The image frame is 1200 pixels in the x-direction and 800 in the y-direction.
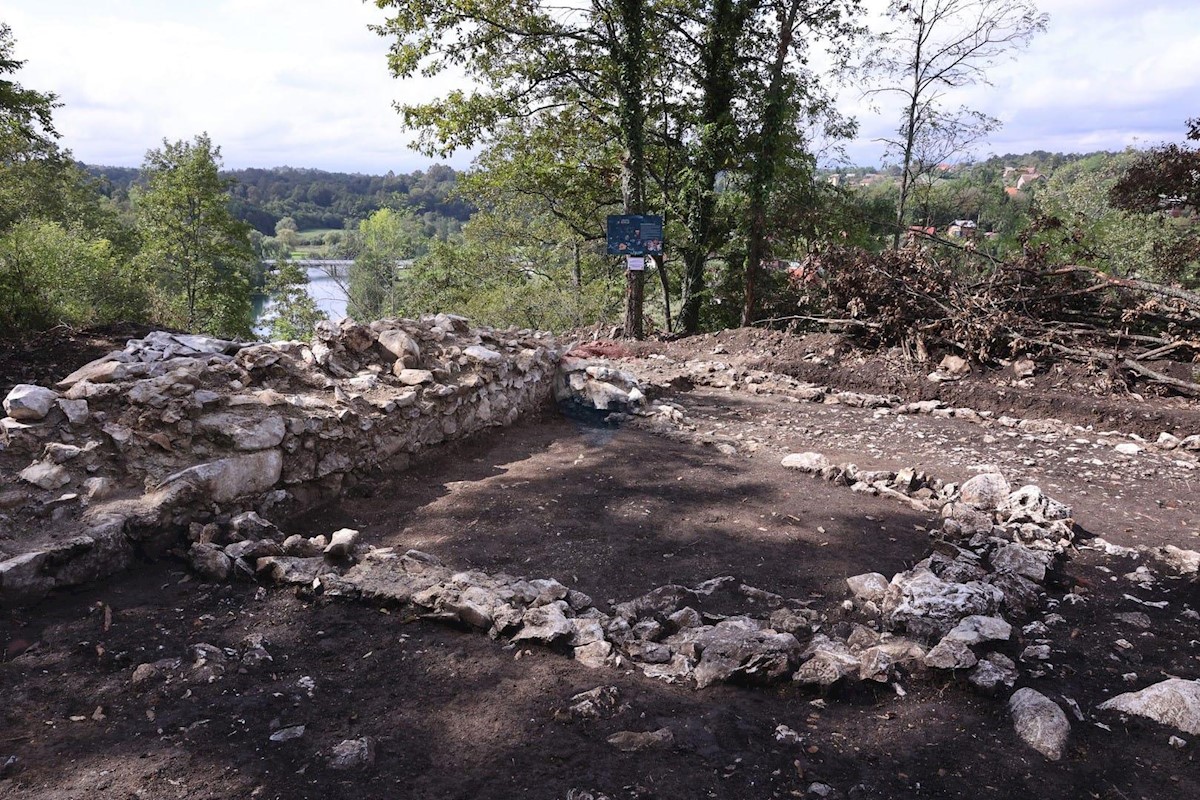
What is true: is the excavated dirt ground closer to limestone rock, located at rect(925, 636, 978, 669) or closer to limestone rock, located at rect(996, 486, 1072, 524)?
limestone rock, located at rect(925, 636, 978, 669)

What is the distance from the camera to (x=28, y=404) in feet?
13.4

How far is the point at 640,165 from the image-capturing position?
40.1 ft

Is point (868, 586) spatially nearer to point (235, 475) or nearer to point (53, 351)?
point (235, 475)

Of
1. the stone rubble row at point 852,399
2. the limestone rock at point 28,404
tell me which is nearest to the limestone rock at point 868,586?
the stone rubble row at point 852,399

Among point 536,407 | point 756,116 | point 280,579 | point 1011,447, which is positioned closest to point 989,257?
point 1011,447

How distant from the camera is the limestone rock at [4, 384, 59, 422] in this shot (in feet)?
13.3

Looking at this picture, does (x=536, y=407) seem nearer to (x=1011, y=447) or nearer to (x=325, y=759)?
(x=1011, y=447)

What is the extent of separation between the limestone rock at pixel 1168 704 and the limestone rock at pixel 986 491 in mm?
2327

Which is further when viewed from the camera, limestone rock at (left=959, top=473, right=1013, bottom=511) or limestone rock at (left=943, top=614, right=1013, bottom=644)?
limestone rock at (left=959, top=473, right=1013, bottom=511)

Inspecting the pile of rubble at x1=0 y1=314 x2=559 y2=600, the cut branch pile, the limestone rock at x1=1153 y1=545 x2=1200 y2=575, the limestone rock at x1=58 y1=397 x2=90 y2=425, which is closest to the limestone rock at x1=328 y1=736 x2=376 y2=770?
the pile of rubble at x1=0 y1=314 x2=559 y2=600

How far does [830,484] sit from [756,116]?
9.03 meters

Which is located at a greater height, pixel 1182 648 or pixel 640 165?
pixel 640 165

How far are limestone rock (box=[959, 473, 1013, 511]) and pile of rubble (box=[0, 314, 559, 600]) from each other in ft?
14.0

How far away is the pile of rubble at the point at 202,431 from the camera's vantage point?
3.64 meters
